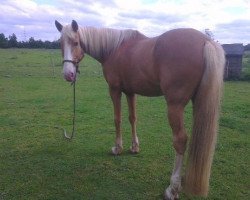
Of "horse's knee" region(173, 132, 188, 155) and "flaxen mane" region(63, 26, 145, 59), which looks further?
"flaxen mane" region(63, 26, 145, 59)

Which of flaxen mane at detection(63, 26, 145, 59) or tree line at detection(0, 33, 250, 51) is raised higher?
tree line at detection(0, 33, 250, 51)

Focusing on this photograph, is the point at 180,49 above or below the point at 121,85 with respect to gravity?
above

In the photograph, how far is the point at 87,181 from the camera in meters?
3.97

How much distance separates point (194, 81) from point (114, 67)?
4.52ft

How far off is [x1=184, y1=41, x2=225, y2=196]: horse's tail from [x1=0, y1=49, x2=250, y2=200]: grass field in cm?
39

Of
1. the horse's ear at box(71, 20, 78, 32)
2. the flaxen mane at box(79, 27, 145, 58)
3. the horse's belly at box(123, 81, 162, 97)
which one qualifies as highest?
the horse's ear at box(71, 20, 78, 32)

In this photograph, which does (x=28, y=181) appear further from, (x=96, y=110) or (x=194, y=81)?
(x=96, y=110)

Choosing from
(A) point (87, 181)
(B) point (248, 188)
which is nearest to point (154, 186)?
(A) point (87, 181)

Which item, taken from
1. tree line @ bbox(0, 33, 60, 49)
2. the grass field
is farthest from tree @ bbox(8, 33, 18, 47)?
the grass field

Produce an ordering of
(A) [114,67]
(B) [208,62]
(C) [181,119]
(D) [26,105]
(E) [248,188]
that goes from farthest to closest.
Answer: (D) [26,105]
(A) [114,67]
(E) [248,188]
(C) [181,119]
(B) [208,62]

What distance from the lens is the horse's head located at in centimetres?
378

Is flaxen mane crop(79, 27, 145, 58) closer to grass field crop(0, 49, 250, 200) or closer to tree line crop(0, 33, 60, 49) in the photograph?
grass field crop(0, 49, 250, 200)

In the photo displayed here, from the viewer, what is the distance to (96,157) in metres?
4.82

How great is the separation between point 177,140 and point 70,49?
Result: 169cm
